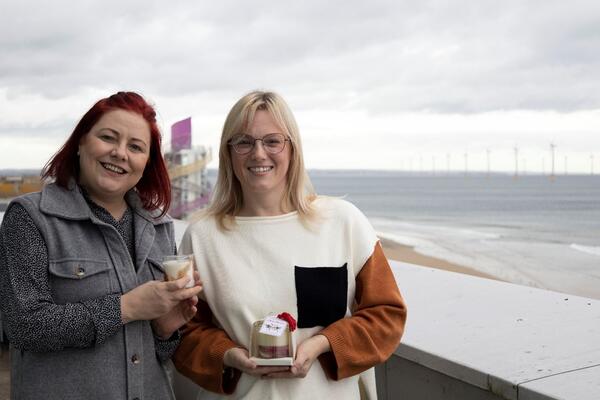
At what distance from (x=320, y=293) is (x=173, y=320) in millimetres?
464

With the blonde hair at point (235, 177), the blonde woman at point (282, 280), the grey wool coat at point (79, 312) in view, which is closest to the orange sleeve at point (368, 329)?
the blonde woman at point (282, 280)

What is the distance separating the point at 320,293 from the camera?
1.92m

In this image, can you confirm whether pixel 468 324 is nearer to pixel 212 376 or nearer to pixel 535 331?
pixel 535 331

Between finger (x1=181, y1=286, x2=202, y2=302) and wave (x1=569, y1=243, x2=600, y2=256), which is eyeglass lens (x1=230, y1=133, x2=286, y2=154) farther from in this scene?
wave (x1=569, y1=243, x2=600, y2=256)

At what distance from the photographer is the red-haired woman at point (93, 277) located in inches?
64.7

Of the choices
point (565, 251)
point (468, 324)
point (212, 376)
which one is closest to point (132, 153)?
point (212, 376)

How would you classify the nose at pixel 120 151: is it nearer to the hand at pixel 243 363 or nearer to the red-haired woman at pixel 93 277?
the red-haired woman at pixel 93 277

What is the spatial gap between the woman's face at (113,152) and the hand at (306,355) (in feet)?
2.36

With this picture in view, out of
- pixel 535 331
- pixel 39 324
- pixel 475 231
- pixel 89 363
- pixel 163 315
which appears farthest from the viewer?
pixel 475 231

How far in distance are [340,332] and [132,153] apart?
2.74ft

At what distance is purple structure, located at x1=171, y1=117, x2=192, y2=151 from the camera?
2909 centimetres

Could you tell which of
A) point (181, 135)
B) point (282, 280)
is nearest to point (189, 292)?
point (282, 280)

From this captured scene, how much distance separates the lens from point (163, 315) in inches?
73.0

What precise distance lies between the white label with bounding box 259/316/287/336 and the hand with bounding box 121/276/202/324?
0.23 metres
